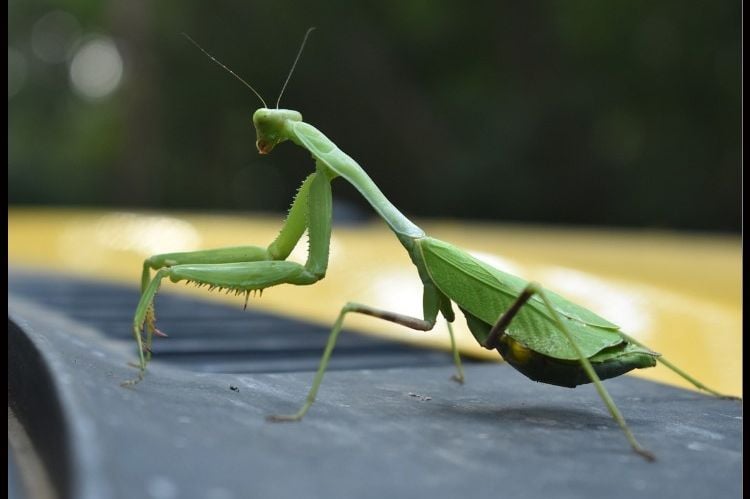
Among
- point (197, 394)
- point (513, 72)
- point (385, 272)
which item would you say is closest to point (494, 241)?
point (385, 272)

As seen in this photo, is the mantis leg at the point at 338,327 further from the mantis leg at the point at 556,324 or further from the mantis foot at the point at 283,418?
the mantis leg at the point at 556,324

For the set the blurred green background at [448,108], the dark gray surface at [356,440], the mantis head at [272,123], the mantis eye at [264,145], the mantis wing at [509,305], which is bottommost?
the dark gray surface at [356,440]

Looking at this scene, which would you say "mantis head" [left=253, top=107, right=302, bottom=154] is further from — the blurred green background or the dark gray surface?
the blurred green background

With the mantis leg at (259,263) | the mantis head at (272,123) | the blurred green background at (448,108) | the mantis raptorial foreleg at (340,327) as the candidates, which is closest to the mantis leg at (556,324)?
the mantis raptorial foreleg at (340,327)

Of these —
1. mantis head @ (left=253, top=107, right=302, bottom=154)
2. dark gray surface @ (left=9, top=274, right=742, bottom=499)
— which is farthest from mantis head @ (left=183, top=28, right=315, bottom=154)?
dark gray surface @ (left=9, top=274, right=742, bottom=499)

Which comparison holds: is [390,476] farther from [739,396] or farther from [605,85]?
[605,85]

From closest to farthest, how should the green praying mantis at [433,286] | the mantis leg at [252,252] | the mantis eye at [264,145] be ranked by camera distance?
the green praying mantis at [433,286] → the mantis leg at [252,252] → the mantis eye at [264,145]

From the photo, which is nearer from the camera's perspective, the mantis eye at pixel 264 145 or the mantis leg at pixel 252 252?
the mantis leg at pixel 252 252
